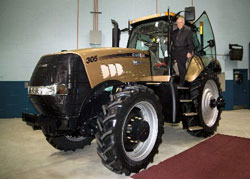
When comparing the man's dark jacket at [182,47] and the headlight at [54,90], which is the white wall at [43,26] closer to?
the man's dark jacket at [182,47]

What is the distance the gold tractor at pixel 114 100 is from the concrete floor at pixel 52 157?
1.08 ft

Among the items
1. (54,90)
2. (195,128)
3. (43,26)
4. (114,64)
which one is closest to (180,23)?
(114,64)

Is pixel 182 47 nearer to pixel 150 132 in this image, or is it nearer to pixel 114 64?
pixel 114 64

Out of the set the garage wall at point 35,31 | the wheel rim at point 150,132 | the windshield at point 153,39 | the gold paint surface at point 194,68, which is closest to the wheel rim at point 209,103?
the gold paint surface at point 194,68

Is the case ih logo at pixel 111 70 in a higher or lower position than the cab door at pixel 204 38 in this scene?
lower

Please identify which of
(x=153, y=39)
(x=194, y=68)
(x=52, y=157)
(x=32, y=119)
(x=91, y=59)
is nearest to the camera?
(x=32, y=119)

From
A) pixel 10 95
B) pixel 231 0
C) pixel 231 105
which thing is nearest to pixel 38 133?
pixel 10 95

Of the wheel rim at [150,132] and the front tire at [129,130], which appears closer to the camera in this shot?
the front tire at [129,130]

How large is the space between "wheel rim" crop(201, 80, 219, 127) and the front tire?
2.01m

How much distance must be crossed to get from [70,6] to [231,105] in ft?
26.2

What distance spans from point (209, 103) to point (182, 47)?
1.49m

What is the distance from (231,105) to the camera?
9.48 meters

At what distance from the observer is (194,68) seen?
4527 mm

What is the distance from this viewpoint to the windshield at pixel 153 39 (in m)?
4.07
